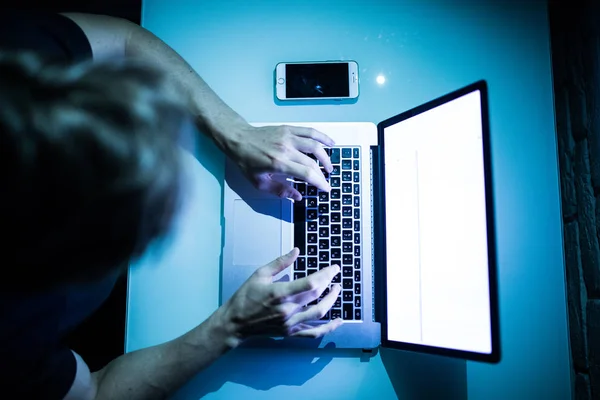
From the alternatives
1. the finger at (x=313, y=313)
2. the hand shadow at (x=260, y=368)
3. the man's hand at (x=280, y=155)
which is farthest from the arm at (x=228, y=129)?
the hand shadow at (x=260, y=368)

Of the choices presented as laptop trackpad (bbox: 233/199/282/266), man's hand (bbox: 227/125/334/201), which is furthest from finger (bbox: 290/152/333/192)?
laptop trackpad (bbox: 233/199/282/266)

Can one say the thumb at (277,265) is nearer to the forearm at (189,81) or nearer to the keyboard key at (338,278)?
the keyboard key at (338,278)

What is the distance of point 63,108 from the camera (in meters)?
0.44

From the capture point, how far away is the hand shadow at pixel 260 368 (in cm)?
86

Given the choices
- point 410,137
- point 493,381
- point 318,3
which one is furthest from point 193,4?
point 493,381

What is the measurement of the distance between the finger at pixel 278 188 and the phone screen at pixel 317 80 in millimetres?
224

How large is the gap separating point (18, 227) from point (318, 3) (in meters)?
0.82

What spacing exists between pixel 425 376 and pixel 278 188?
1.68ft

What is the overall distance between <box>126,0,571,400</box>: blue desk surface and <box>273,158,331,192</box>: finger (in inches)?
6.6

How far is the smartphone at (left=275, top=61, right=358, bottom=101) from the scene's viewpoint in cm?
93

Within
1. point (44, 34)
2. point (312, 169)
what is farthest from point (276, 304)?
point (44, 34)

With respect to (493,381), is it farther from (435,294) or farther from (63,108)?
(63,108)

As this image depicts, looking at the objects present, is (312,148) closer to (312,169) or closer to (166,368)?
(312,169)

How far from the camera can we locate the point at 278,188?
2.82 feet
